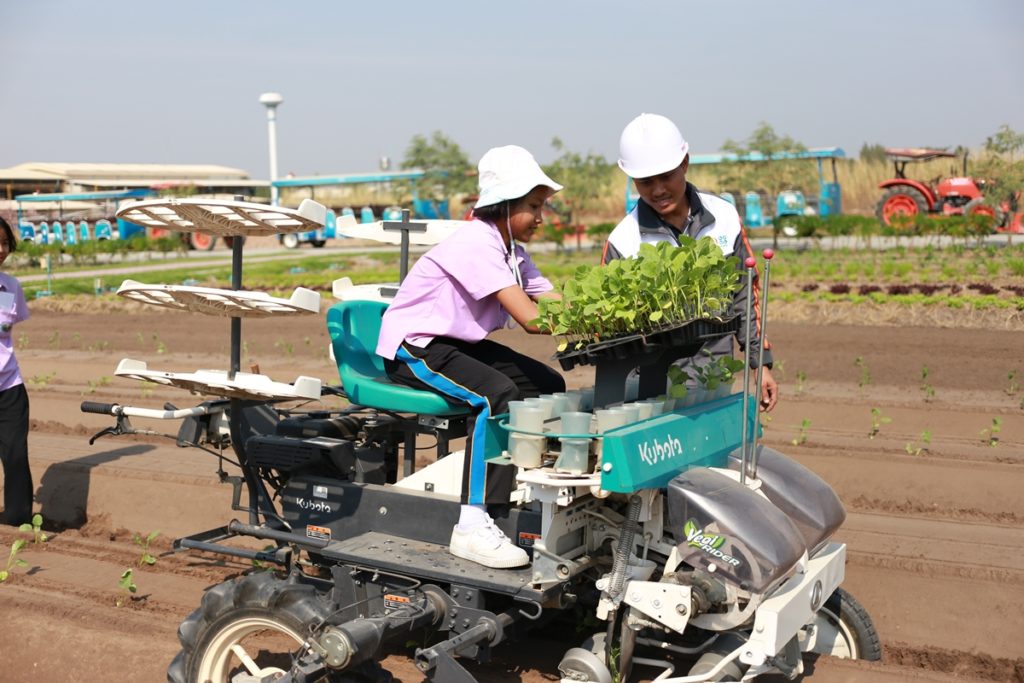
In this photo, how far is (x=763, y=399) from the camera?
423cm

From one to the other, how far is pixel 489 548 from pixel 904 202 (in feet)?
74.8

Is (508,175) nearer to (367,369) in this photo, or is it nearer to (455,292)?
(455,292)

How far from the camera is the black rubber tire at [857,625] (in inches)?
158

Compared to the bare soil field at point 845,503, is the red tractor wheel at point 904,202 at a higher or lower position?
higher

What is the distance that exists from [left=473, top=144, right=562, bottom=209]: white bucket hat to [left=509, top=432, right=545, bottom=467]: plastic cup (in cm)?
93

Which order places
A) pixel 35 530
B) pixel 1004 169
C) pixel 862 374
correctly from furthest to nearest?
pixel 1004 169, pixel 862 374, pixel 35 530

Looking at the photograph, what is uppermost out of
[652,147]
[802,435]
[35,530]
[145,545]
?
[652,147]

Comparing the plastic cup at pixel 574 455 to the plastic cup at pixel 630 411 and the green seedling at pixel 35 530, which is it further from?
the green seedling at pixel 35 530

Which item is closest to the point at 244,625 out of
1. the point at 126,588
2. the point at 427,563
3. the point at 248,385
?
the point at 427,563

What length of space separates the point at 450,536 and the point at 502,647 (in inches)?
26.7

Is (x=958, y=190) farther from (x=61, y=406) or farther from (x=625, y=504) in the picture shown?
(x=625, y=504)

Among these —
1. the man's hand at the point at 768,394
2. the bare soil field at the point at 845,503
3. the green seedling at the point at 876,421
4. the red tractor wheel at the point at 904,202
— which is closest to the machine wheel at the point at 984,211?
the red tractor wheel at the point at 904,202

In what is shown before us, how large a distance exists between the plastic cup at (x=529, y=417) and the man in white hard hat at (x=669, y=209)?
3.04 feet

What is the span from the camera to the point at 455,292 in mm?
3988
